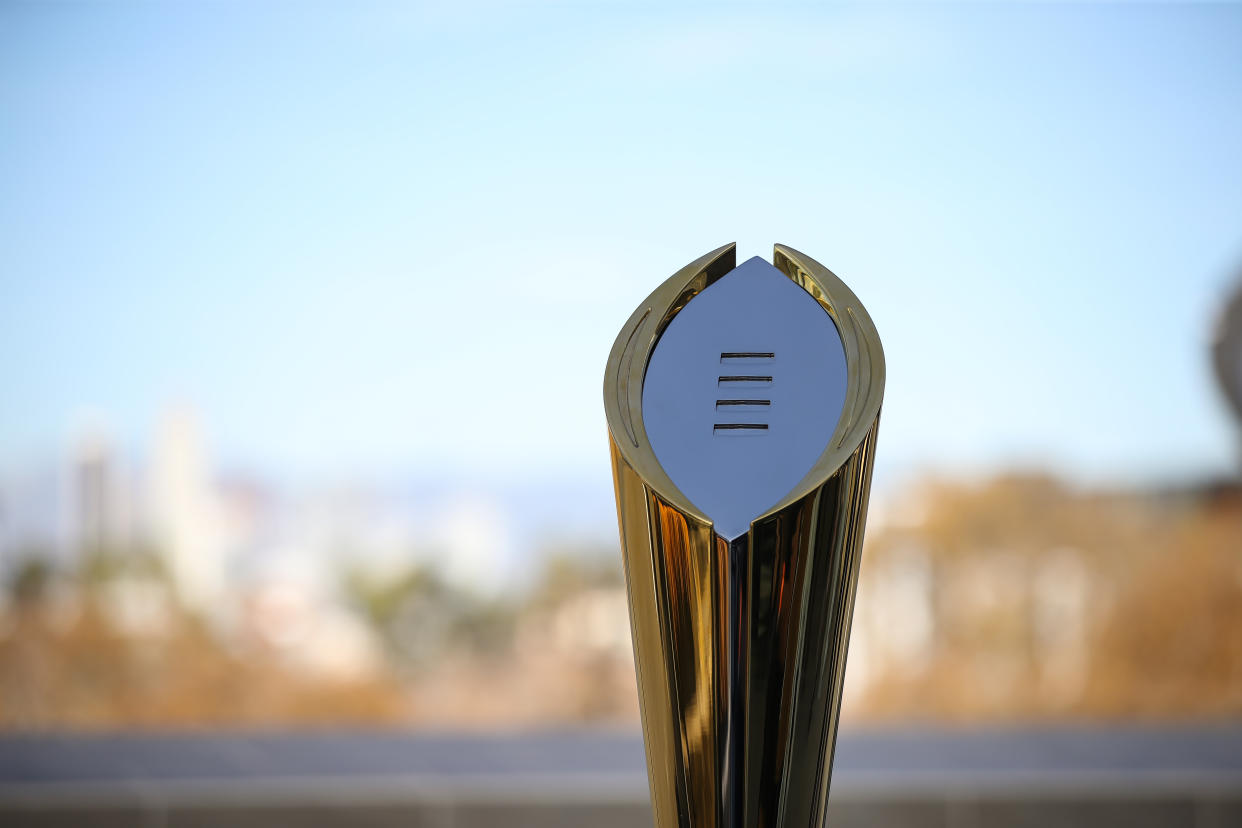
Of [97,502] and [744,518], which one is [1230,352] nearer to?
[744,518]

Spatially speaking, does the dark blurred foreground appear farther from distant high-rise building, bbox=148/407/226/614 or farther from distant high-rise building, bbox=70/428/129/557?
distant high-rise building, bbox=70/428/129/557

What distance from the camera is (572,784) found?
1451 mm

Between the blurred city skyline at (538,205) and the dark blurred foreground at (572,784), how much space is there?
2.19m

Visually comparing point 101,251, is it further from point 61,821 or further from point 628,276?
point 61,821

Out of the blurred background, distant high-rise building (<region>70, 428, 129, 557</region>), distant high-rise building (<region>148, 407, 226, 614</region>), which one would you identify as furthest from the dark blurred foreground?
distant high-rise building (<region>70, 428, 129, 557</region>)

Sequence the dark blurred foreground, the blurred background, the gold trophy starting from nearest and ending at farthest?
the gold trophy → the dark blurred foreground → the blurred background

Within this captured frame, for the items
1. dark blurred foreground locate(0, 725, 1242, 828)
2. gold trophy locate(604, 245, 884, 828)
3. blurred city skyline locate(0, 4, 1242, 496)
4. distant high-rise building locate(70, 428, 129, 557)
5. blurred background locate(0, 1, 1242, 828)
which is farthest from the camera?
blurred city skyline locate(0, 4, 1242, 496)

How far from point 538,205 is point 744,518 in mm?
4245

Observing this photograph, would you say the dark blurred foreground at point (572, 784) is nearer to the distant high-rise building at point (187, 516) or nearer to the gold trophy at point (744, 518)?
the gold trophy at point (744, 518)

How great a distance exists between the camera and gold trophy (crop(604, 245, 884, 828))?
0.20 meters

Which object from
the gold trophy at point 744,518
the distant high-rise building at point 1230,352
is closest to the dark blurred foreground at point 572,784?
the distant high-rise building at point 1230,352

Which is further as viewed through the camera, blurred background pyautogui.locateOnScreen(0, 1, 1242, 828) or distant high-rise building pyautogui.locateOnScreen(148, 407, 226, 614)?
distant high-rise building pyautogui.locateOnScreen(148, 407, 226, 614)

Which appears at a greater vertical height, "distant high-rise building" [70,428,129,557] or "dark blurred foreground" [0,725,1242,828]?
"distant high-rise building" [70,428,129,557]

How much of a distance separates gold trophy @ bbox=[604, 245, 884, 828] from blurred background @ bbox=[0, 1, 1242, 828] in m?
3.27
